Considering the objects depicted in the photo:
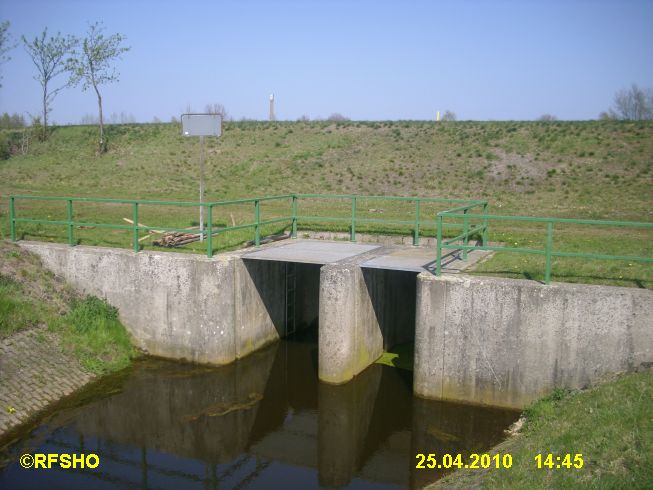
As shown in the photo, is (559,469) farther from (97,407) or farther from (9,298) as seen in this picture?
(9,298)

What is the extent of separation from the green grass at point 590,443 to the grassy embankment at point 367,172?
413cm

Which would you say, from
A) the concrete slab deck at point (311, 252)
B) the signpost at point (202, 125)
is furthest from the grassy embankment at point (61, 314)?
the concrete slab deck at point (311, 252)

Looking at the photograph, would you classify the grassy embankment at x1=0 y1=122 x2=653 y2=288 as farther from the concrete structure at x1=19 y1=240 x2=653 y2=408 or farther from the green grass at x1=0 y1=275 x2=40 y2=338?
the green grass at x1=0 y1=275 x2=40 y2=338

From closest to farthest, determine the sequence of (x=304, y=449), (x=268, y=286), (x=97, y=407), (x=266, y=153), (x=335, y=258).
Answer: (x=304, y=449) → (x=97, y=407) → (x=335, y=258) → (x=268, y=286) → (x=266, y=153)

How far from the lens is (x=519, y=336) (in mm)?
10898

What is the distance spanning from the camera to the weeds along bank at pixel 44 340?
11008mm

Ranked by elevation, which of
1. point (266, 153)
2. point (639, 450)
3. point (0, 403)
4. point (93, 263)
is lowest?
point (0, 403)

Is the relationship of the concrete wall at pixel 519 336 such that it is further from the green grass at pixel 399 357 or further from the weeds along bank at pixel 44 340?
the weeds along bank at pixel 44 340

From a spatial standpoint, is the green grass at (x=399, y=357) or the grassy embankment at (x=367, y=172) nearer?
the green grass at (x=399, y=357)

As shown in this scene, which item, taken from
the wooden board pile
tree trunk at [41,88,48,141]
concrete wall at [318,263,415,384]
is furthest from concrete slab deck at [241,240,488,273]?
tree trunk at [41,88,48,141]

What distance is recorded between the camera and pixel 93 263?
14.2 meters

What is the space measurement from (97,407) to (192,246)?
4.47 metres

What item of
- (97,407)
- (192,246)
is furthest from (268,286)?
(97,407)

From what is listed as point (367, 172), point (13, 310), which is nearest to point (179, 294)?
point (13, 310)
